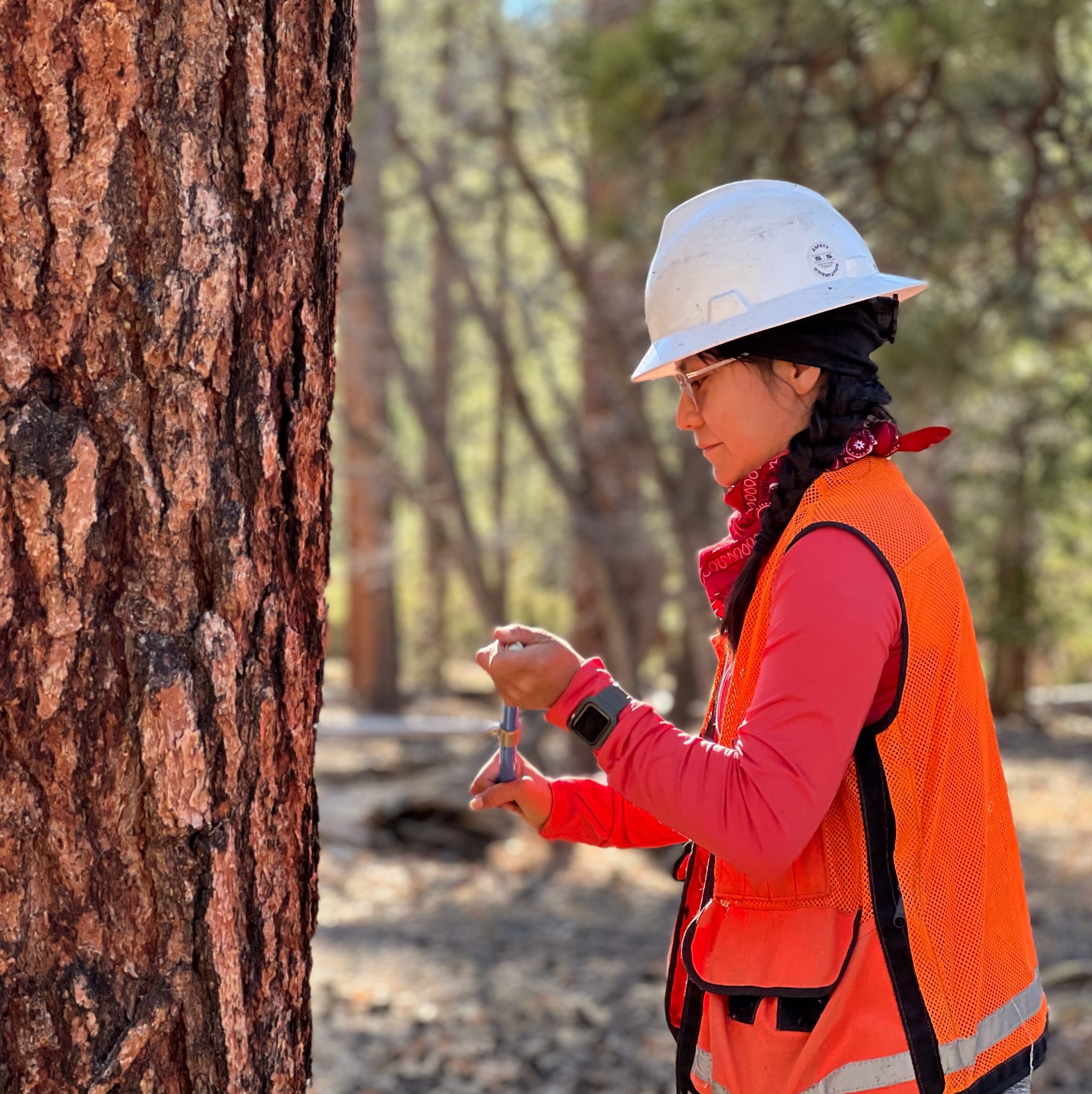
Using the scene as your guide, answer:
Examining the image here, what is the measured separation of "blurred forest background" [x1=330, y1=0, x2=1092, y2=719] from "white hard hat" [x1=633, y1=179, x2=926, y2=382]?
395 centimetres

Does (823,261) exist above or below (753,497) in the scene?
above

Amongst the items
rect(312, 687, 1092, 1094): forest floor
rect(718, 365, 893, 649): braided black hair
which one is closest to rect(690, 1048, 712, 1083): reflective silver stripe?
rect(718, 365, 893, 649): braided black hair

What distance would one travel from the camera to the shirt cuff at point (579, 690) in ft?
5.72

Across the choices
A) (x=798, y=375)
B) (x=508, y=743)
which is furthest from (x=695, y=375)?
(x=508, y=743)

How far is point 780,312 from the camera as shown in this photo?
176 cm

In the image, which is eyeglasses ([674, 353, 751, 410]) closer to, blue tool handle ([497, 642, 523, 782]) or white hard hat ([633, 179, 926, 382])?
white hard hat ([633, 179, 926, 382])

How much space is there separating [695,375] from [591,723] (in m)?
0.49

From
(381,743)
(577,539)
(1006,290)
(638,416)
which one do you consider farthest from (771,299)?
(381,743)

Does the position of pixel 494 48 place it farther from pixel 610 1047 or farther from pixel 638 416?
pixel 610 1047

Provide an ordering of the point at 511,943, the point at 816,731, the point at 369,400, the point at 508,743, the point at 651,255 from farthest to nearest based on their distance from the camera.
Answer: the point at 369,400, the point at 651,255, the point at 511,943, the point at 508,743, the point at 816,731

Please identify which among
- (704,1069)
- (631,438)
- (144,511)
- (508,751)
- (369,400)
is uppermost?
(369,400)

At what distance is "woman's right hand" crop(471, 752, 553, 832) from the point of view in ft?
6.88

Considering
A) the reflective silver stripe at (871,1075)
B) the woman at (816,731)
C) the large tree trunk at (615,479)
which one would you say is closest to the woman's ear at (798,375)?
the woman at (816,731)

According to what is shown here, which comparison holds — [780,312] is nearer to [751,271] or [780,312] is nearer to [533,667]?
[751,271]
